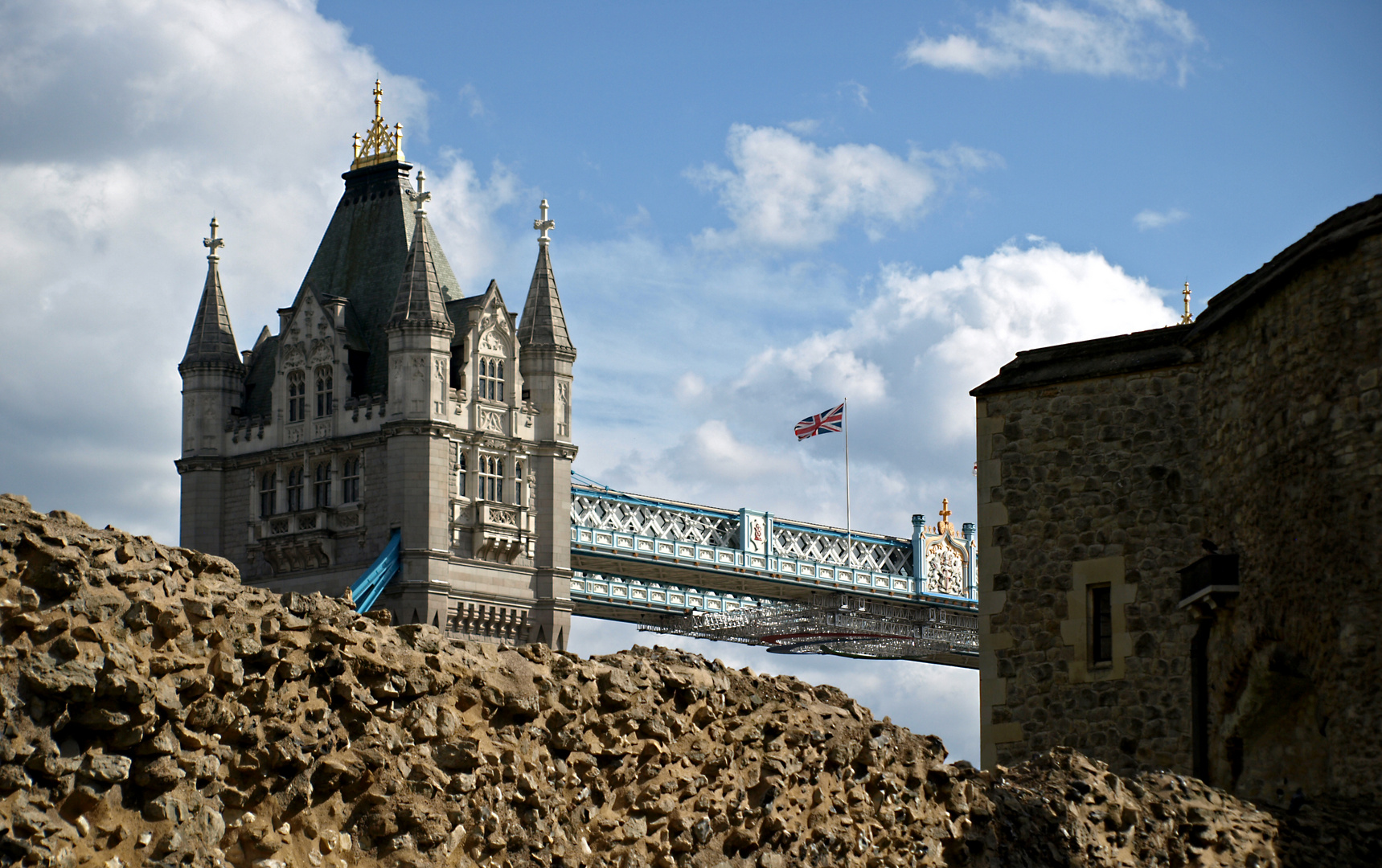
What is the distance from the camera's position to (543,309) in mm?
78938

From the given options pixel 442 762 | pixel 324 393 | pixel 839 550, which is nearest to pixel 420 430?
pixel 324 393

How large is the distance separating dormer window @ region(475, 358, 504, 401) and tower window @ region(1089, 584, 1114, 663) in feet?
189

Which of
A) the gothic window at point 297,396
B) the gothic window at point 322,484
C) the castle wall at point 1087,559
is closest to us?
the castle wall at point 1087,559

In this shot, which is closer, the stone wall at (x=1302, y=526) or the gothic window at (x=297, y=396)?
the stone wall at (x=1302, y=526)

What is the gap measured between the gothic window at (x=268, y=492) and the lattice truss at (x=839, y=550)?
67.1ft

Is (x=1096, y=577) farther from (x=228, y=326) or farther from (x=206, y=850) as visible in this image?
(x=228, y=326)

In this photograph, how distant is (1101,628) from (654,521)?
200 ft

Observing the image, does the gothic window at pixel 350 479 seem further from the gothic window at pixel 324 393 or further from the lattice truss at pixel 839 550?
the lattice truss at pixel 839 550

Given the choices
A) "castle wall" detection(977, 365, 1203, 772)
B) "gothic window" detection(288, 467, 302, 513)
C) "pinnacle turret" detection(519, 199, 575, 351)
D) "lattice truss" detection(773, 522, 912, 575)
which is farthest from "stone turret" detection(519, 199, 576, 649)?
"castle wall" detection(977, 365, 1203, 772)

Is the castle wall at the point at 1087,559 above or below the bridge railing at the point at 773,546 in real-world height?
below

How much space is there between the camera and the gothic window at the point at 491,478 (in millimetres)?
75562

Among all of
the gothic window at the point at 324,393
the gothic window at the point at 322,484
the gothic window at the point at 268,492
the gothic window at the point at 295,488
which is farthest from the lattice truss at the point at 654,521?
the gothic window at the point at 268,492

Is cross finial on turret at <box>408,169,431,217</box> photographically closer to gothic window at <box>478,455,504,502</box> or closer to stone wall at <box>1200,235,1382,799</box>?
gothic window at <box>478,455,504,502</box>

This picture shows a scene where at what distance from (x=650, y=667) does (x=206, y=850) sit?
371 cm
